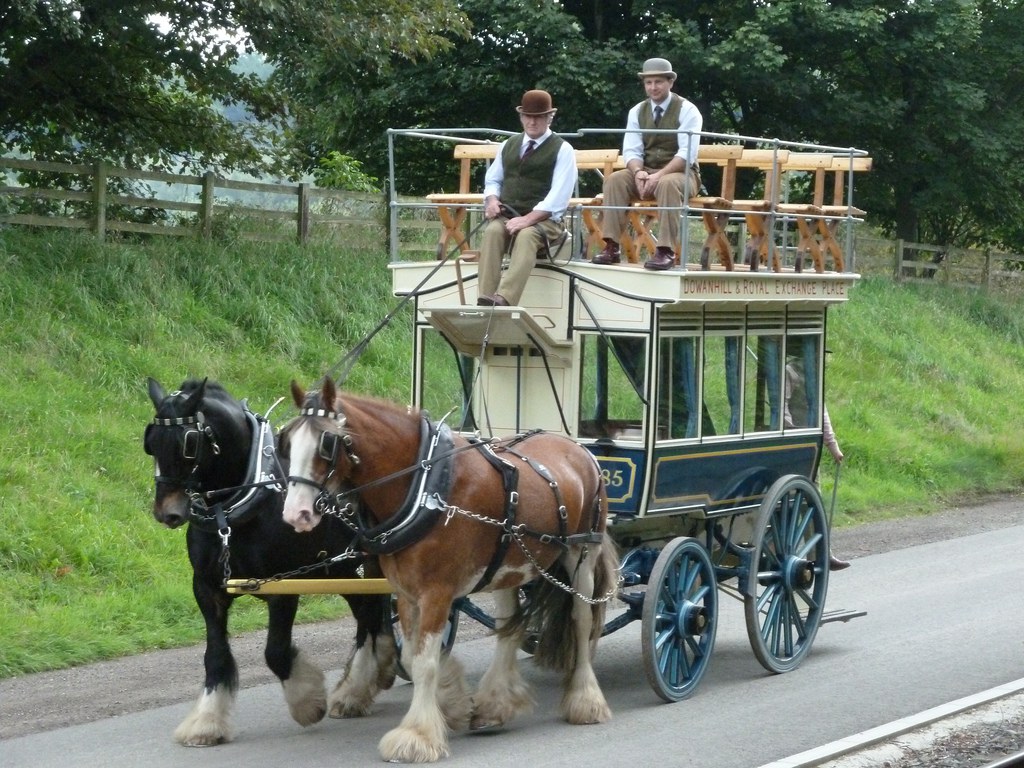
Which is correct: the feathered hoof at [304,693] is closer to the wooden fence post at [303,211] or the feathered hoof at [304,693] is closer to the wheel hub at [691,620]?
the wheel hub at [691,620]

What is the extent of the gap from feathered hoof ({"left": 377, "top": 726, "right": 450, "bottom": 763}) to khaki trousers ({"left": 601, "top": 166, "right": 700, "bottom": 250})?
296 centimetres

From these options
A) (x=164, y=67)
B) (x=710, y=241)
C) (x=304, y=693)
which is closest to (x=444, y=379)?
(x=710, y=241)

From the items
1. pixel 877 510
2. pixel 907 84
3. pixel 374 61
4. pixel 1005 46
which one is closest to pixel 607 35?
pixel 907 84

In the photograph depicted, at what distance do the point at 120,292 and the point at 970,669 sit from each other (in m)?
8.55

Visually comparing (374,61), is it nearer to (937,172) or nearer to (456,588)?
(456,588)

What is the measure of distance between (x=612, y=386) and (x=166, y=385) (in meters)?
5.57

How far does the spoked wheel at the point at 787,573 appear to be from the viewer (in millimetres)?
8195

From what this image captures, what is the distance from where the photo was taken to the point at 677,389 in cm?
798

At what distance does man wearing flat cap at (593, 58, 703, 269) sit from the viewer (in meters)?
7.91

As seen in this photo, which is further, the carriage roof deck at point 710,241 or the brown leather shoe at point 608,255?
the brown leather shoe at point 608,255

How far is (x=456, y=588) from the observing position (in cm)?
649

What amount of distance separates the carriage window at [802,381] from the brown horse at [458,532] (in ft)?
6.88

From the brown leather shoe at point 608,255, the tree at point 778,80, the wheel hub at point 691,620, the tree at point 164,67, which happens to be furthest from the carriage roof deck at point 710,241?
the tree at point 778,80

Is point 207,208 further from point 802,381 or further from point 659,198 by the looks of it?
point 659,198
